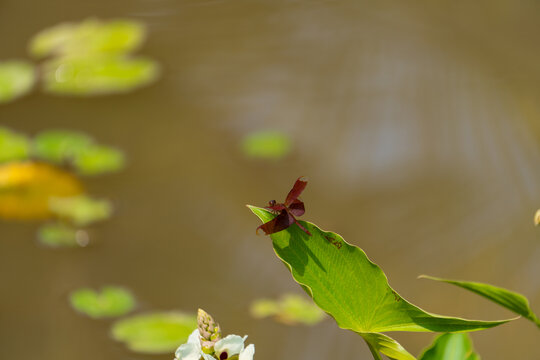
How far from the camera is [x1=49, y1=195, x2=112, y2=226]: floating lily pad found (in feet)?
4.83

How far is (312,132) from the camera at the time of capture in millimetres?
1638

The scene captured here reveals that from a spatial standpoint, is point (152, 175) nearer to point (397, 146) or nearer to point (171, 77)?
point (171, 77)

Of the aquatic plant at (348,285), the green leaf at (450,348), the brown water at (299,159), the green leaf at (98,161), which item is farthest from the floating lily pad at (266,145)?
the aquatic plant at (348,285)

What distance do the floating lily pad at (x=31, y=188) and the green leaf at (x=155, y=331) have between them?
41cm

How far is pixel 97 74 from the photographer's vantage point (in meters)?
1.79

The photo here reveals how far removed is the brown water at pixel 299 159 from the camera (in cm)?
130

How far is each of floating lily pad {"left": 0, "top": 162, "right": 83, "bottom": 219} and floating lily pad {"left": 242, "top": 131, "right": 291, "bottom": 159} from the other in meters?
0.47

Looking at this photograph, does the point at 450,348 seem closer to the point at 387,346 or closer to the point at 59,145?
the point at 387,346

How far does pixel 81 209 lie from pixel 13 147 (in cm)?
28

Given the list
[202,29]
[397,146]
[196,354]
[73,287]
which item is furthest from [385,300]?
[202,29]

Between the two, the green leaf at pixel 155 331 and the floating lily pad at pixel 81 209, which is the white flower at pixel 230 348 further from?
the floating lily pad at pixel 81 209

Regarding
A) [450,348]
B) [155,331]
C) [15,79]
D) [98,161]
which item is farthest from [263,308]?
[15,79]

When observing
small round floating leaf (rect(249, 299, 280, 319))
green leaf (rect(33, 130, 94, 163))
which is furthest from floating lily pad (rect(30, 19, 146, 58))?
small round floating leaf (rect(249, 299, 280, 319))

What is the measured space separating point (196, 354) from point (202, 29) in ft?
5.46
